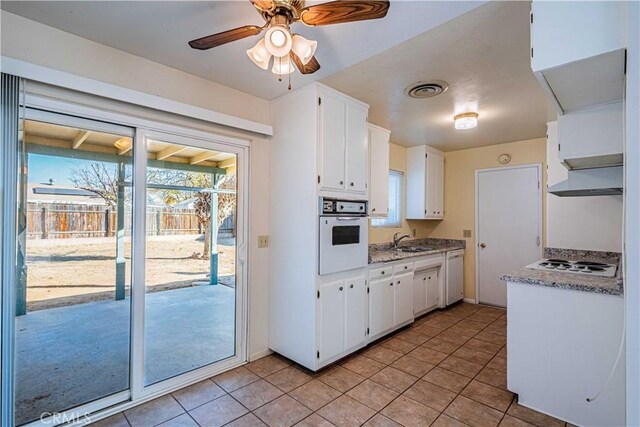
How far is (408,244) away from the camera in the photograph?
4652mm

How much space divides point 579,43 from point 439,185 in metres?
3.56

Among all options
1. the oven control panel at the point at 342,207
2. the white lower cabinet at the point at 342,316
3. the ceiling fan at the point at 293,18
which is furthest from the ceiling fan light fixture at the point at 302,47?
the white lower cabinet at the point at 342,316

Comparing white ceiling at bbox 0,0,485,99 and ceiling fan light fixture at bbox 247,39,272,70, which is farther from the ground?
white ceiling at bbox 0,0,485,99

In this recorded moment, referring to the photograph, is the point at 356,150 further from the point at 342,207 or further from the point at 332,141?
the point at 342,207

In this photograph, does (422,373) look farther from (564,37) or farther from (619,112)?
(564,37)

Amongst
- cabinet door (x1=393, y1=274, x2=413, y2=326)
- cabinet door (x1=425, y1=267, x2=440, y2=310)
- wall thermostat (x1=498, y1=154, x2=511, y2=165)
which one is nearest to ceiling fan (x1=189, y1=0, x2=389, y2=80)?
cabinet door (x1=393, y1=274, x2=413, y2=326)

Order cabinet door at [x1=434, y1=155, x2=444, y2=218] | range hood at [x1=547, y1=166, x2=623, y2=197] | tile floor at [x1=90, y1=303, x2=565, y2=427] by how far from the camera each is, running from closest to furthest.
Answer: tile floor at [x1=90, y1=303, x2=565, y2=427]
range hood at [x1=547, y1=166, x2=623, y2=197]
cabinet door at [x1=434, y1=155, x2=444, y2=218]

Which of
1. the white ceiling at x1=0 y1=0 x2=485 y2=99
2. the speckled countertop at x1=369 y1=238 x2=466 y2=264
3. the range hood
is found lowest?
the speckled countertop at x1=369 y1=238 x2=466 y2=264

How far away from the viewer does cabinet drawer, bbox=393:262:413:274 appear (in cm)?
334

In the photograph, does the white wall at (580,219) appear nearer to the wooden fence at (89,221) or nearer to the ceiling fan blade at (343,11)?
the ceiling fan blade at (343,11)

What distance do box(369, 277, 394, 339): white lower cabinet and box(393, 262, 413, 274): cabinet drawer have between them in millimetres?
138

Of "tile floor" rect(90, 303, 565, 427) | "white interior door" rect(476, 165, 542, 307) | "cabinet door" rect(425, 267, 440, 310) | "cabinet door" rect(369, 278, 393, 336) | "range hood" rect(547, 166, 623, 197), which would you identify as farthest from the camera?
"white interior door" rect(476, 165, 542, 307)

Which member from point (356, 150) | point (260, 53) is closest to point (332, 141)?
point (356, 150)

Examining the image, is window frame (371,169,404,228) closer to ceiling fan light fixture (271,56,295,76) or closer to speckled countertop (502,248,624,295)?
speckled countertop (502,248,624,295)
